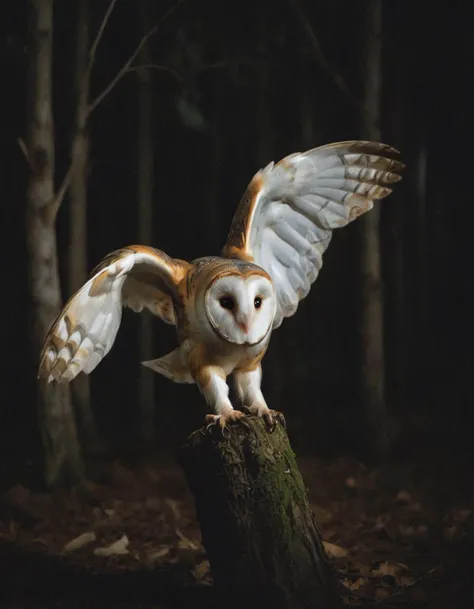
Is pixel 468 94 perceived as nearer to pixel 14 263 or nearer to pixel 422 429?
pixel 422 429

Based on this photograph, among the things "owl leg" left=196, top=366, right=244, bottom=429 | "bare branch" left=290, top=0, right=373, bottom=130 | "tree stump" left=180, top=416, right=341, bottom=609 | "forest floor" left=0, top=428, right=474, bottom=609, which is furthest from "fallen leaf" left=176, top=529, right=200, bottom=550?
"bare branch" left=290, top=0, right=373, bottom=130

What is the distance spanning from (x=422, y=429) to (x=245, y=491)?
181cm

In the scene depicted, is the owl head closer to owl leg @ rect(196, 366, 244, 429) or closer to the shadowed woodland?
owl leg @ rect(196, 366, 244, 429)

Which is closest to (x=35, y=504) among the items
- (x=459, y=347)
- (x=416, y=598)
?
(x=416, y=598)

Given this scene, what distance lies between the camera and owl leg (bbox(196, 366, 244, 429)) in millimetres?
1825

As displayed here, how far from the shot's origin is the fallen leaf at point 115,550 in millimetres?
2500

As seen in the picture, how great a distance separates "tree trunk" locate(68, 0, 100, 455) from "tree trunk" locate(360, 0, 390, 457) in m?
1.04

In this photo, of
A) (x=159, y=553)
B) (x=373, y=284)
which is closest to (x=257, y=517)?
(x=159, y=553)

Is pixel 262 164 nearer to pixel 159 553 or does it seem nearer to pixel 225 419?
pixel 159 553

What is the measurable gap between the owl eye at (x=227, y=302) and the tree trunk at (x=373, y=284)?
1.50 meters

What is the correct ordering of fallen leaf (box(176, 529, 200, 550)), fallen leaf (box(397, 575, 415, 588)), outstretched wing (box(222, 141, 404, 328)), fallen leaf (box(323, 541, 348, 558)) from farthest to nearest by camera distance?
fallen leaf (box(176, 529, 200, 550)) → fallen leaf (box(323, 541, 348, 558)) → fallen leaf (box(397, 575, 415, 588)) → outstretched wing (box(222, 141, 404, 328))

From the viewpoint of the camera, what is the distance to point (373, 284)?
323cm

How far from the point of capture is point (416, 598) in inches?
84.3

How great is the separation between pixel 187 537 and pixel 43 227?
3.61 ft
